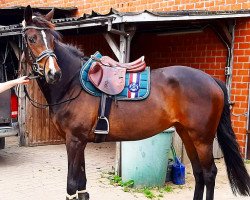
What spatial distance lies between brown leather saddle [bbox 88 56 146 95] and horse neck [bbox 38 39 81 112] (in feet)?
0.67

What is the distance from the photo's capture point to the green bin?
5.40m

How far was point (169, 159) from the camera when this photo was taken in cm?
604

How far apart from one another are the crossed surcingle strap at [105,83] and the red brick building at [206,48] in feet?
10.2

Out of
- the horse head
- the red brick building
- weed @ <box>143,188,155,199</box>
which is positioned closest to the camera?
the horse head

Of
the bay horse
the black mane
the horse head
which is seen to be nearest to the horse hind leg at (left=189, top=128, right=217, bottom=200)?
the bay horse

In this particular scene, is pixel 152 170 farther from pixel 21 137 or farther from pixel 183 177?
pixel 21 137

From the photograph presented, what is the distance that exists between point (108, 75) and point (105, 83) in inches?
4.1

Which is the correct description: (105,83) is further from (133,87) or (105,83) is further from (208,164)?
(208,164)

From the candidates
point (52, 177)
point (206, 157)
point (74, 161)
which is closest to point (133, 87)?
point (74, 161)

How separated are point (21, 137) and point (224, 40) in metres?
4.87

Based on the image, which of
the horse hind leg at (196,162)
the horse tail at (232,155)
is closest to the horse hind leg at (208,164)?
the horse hind leg at (196,162)

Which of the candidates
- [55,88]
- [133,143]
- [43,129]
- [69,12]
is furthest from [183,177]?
[69,12]

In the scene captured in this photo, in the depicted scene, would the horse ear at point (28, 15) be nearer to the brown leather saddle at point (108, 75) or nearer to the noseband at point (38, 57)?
the noseband at point (38, 57)

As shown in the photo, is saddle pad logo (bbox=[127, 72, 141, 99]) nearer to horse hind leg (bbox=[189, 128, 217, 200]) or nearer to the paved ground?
horse hind leg (bbox=[189, 128, 217, 200])
